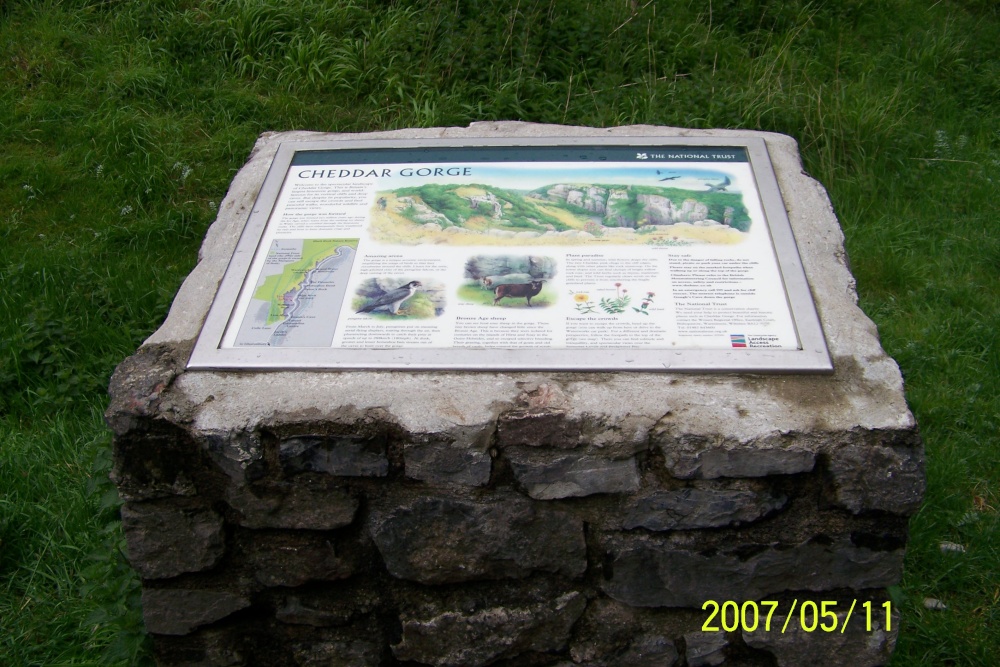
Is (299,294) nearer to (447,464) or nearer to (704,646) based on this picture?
(447,464)

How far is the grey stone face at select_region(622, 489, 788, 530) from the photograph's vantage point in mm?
1909

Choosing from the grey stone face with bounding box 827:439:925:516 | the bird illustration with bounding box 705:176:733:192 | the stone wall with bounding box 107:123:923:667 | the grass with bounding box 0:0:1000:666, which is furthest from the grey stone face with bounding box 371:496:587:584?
the grass with bounding box 0:0:1000:666

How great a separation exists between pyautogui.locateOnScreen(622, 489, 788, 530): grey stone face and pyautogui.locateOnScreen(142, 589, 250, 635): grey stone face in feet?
3.10

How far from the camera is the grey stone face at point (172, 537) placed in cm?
202

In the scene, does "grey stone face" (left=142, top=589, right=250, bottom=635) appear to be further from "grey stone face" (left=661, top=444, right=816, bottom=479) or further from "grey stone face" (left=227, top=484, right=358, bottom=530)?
"grey stone face" (left=661, top=444, right=816, bottom=479)

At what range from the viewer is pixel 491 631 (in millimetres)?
2061

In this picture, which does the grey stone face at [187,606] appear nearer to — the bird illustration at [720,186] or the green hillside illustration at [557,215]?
the green hillside illustration at [557,215]

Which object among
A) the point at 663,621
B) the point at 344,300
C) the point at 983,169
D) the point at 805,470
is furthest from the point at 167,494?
the point at 983,169

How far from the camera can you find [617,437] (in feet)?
6.15

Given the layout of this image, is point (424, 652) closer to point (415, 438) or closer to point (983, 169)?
point (415, 438)

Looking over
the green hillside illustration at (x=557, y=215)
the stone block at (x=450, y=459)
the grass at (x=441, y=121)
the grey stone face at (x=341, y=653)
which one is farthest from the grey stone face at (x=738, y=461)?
the grass at (x=441, y=121)

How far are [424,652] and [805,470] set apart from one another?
0.94 meters

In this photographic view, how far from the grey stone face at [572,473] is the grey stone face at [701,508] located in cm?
6

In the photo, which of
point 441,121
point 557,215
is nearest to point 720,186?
point 557,215
